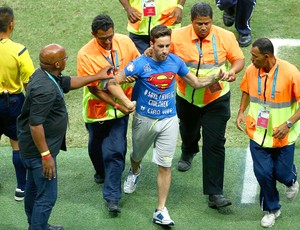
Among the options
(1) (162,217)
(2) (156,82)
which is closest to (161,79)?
(2) (156,82)

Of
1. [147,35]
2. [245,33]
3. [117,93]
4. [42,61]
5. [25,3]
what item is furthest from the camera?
[25,3]

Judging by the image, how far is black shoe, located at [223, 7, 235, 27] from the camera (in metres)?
11.4

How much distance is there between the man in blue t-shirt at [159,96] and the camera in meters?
7.43

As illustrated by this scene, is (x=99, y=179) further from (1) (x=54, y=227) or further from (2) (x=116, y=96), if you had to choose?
(2) (x=116, y=96)

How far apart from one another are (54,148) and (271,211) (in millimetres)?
2242

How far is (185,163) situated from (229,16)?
11.1ft

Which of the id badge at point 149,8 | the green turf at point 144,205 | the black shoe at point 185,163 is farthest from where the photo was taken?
the id badge at point 149,8

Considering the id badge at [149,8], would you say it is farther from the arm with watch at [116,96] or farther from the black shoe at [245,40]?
the black shoe at [245,40]

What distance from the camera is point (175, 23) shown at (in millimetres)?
9109

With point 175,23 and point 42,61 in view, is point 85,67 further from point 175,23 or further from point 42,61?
point 175,23

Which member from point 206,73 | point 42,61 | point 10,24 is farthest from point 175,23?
point 42,61

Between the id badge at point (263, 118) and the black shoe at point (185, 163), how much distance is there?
1606 millimetres

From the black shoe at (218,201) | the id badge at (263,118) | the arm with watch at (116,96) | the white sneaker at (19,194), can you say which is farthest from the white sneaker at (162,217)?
the white sneaker at (19,194)

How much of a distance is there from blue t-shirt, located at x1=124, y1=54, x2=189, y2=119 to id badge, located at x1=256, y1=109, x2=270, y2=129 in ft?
2.68
